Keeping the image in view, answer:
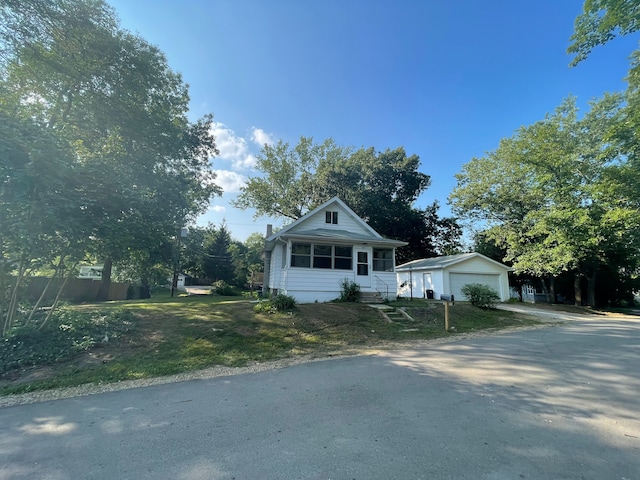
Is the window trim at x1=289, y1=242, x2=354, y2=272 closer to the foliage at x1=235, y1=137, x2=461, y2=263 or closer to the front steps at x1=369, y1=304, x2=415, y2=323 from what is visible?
the front steps at x1=369, y1=304, x2=415, y2=323

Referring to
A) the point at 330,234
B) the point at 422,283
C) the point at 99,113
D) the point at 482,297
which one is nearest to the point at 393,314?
the point at 330,234

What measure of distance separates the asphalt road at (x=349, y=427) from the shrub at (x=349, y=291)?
331 inches

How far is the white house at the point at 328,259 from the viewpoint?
47.0 feet

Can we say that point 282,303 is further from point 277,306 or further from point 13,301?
point 13,301

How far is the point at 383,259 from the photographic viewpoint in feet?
52.3

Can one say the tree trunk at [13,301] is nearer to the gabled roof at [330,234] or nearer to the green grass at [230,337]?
the green grass at [230,337]

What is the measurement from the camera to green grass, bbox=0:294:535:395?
5.89m

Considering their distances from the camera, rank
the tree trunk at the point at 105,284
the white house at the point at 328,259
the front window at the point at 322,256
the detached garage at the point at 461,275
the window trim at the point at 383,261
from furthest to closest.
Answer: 1. the detached garage at the point at 461,275
2. the tree trunk at the point at 105,284
3. the window trim at the point at 383,261
4. the front window at the point at 322,256
5. the white house at the point at 328,259

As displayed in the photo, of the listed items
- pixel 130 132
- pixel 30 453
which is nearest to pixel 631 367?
pixel 30 453

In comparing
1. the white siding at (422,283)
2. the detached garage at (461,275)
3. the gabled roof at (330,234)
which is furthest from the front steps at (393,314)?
the white siding at (422,283)

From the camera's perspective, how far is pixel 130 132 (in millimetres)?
16172

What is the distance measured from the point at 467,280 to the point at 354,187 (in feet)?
47.2

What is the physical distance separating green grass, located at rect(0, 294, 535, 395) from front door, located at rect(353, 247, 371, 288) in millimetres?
2804

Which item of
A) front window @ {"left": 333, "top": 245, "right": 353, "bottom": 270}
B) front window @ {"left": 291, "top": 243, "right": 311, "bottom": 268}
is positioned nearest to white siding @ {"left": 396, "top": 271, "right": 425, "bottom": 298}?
front window @ {"left": 333, "top": 245, "right": 353, "bottom": 270}
